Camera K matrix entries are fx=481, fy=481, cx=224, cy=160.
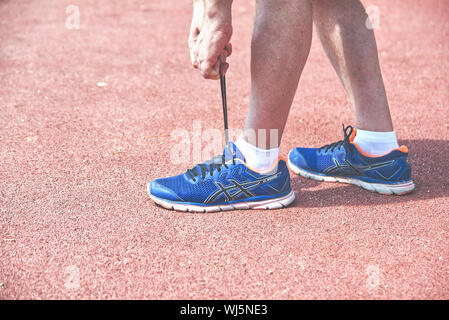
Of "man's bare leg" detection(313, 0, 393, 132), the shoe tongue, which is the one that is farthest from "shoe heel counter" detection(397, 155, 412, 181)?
the shoe tongue

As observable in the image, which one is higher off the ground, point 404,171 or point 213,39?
point 213,39

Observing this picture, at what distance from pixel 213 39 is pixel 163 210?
77cm

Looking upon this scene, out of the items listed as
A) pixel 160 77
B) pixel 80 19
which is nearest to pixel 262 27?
pixel 160 77

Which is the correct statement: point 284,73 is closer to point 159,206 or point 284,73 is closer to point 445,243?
point 159,206

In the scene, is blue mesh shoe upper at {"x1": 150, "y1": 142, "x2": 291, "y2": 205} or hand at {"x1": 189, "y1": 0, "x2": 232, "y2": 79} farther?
blue mesh shoe upper at {"x1": 150, "y1": 142, "x2": 291, "y2": 205}

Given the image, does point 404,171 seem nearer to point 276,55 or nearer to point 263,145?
point 263,145

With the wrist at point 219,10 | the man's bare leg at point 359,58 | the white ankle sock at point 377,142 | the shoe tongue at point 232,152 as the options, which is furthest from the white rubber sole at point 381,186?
the wrist at point 219,10

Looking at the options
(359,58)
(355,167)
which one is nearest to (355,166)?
(355,167)

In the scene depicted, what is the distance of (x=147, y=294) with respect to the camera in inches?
62.4

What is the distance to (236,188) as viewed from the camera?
2.12m

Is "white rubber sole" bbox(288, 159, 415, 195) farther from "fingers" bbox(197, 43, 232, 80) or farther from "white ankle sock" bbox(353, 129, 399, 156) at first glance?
"fingers" bbox(197, 43, 232, 80)

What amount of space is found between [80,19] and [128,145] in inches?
124

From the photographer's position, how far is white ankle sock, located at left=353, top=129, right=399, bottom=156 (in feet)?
7.54

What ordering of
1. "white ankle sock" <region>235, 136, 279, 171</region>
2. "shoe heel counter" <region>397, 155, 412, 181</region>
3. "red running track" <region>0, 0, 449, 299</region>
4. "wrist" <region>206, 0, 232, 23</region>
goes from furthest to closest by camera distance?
1. "shoe heel counter" <region>397, 155, 412, 181</region>
2. "white ankle sock" <region>235, 136, 279, 171</region>
3. "wrist" <region>206, 0, 232, 23</region>
4. "red running track" <region>0, 0, 449, 299</region>
